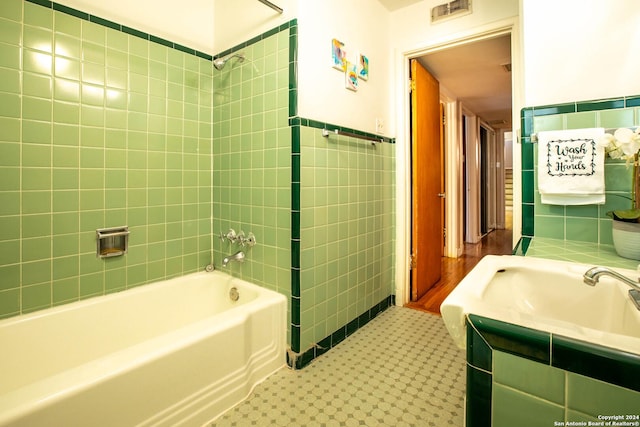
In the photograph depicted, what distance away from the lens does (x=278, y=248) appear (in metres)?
1.64

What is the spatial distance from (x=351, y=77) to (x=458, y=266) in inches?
107

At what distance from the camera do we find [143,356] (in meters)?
1.04

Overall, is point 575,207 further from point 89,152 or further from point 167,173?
point 89,152

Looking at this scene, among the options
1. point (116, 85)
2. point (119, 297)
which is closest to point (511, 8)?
point (116, 85)

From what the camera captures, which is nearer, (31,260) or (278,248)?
(31,260)

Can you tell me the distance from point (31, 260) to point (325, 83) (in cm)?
172

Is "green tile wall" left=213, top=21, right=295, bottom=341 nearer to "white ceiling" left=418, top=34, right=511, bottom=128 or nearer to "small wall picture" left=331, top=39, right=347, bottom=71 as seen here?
"small wall picture" left=331, top=39, right=347, bottom=71

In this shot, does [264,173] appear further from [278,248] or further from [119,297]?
[119,297]

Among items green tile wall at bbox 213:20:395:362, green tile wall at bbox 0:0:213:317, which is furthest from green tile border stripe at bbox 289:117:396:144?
green tile wall at bbox 0:0:213:317

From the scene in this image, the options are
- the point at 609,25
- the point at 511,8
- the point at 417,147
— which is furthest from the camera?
the point at 417,147

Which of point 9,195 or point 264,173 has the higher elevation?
point 264,173

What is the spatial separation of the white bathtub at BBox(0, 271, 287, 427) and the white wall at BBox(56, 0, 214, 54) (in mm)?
1494

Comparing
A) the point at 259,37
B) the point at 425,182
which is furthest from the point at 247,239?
the point at 425,182

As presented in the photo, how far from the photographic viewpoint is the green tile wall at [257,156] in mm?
1596
